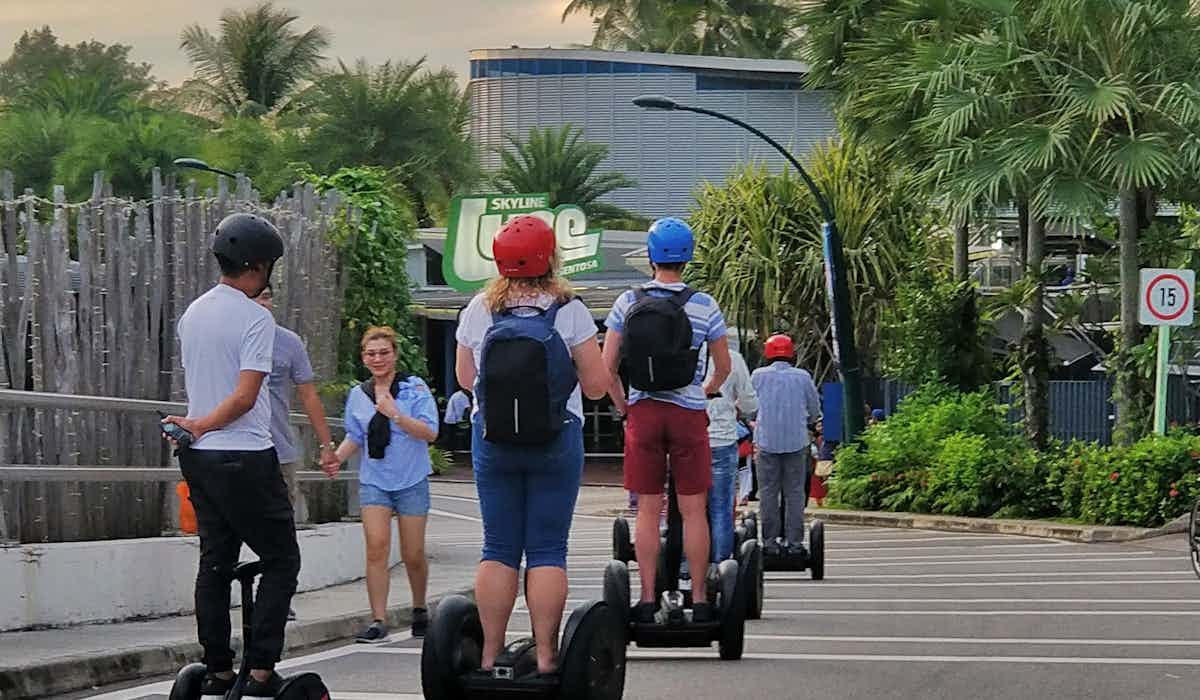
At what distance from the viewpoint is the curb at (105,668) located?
29.1 ft

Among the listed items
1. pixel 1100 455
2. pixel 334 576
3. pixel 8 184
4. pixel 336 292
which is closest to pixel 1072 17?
pixel 1100 455

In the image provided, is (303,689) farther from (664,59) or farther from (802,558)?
(664,59)

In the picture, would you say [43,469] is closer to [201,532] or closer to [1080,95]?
[201,532]

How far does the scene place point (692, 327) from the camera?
955 cm

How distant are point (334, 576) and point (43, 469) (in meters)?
3.86

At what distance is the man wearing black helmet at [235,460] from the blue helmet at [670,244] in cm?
262

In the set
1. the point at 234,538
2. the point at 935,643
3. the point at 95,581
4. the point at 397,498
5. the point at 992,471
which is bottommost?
the point at 992,471

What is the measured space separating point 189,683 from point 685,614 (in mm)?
3232

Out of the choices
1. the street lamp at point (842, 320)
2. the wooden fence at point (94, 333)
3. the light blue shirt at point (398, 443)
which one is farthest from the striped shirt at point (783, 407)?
the street lamp at point (842, 320)

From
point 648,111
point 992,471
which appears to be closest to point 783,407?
point 992,471

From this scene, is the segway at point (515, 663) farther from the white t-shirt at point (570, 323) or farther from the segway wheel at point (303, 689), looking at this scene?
the white t-shirt at point (570, 323)

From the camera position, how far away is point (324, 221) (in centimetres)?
1616

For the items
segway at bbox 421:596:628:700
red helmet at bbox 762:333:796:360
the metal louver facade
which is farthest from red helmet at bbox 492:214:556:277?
the metal louver facade

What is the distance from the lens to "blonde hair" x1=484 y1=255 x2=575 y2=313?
759cm
